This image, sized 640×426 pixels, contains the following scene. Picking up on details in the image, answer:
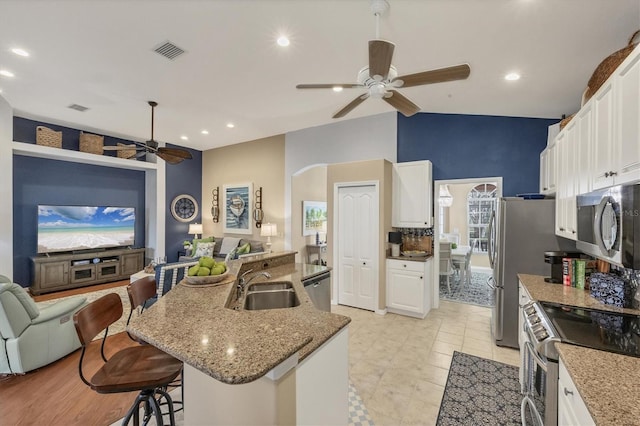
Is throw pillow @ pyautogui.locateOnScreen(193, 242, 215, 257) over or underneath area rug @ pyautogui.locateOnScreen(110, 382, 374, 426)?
over

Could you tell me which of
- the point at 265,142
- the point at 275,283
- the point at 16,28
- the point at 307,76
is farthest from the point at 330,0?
the point at 265,142

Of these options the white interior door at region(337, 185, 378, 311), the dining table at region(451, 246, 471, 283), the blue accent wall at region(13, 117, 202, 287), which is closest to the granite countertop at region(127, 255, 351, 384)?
the white interior door at region(337, 185, 378, 311)

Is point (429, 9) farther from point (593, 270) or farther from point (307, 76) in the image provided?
point (593, 270)

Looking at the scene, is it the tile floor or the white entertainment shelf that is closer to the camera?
the tile floor

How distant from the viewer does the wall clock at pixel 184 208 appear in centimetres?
697

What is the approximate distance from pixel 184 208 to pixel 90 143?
2354 mm

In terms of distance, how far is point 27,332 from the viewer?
2504 mm

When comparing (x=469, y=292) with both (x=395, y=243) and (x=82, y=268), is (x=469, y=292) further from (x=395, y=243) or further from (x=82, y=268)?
(x=82, y=268)

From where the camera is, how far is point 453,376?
262 cm

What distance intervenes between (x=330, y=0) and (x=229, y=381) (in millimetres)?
2442

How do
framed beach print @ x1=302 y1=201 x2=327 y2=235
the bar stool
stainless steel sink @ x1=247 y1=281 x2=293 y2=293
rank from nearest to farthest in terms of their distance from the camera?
the bar stool, stainless steel sink @ x1=247 y1=281 x2=293 y2=293, framed beach print @ x1=302 y1=201 x2=327 y2=235

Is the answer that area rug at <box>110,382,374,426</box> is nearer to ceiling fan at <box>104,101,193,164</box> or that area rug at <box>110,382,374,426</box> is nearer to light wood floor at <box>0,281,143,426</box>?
light wood floor at <box>0,281,143,426</box>

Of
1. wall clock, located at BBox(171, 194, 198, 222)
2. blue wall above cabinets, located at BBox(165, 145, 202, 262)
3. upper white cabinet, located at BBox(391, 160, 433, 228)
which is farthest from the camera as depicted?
wall clock, located at BBox(171, 194, 198, 222)

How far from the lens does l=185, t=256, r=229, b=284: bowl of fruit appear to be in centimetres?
200
